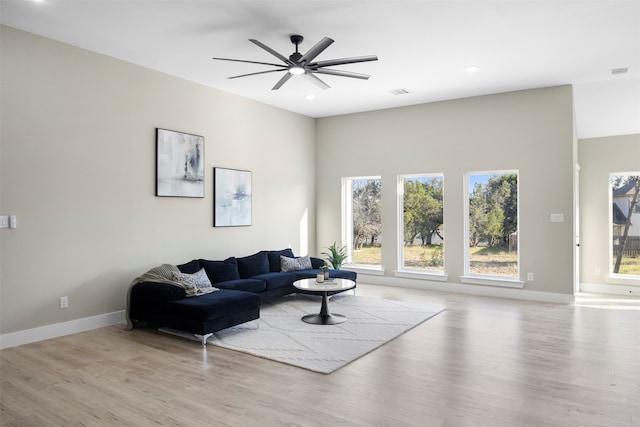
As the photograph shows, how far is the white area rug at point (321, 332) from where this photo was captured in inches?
154

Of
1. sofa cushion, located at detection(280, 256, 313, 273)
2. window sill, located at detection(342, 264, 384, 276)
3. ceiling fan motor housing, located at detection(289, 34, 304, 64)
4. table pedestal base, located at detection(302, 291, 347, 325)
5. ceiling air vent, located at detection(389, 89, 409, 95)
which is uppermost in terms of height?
ceiling air vent, located at detection(389, 89, 409, 95)

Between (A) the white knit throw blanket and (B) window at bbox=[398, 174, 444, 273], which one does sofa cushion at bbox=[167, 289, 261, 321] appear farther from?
(B) window at bbox=[398, 174, 444, 273]

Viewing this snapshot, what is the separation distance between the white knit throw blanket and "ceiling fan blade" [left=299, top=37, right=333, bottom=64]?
9.12 feet

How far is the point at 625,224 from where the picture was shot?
7.33 metres

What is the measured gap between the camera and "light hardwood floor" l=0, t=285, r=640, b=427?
2.75 meters

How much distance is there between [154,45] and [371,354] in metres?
4.09

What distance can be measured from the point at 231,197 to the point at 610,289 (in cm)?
669

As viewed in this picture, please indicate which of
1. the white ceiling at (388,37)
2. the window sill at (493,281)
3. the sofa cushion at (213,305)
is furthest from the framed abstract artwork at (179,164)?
the window sill at (493,281)

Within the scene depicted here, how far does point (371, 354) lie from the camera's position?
3.97 metres

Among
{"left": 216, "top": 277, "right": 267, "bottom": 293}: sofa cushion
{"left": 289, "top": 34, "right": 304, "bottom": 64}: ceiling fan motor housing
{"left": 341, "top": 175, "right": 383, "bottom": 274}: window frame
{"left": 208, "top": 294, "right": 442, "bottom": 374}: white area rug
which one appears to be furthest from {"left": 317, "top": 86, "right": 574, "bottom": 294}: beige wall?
{"left": 289, "top": 34, "right": 304, "bottom": 64}: ceiling fan motor housing

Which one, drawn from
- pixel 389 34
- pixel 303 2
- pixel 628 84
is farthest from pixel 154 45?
pixel 628 84

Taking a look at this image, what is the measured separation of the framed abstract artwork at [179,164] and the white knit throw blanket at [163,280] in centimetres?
109

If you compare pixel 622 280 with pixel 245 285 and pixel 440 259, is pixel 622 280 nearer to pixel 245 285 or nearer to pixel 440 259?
pixel 440 259

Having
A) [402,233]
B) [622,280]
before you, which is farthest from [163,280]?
[622,280]
